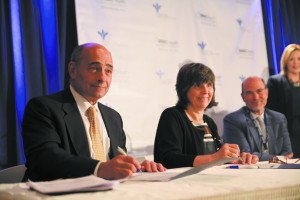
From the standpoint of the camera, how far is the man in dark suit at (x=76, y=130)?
5.46ft

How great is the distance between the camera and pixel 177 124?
107 inches

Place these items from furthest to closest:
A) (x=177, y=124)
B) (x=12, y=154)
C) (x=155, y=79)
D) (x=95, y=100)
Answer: (x=155, y=79) < (x=12, y=154) < (x=177, y=124) < (x=95, y=100)

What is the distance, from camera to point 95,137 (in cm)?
215

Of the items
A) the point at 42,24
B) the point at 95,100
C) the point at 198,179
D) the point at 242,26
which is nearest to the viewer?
the point at 198,179

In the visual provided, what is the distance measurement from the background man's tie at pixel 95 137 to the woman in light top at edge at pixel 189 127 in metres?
0.52

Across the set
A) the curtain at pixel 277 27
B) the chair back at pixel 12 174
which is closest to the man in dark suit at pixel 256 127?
the curtain at pixel 277 27

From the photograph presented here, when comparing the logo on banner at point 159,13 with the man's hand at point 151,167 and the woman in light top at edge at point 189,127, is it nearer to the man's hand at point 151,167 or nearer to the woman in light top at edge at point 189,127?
the woman in light top at edge at point 189,127

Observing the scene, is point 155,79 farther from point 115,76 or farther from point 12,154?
point 12,154

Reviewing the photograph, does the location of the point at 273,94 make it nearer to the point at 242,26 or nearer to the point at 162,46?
the point at 242,26

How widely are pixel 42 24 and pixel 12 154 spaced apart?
45.3 inches

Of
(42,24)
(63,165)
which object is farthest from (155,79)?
(63,165)

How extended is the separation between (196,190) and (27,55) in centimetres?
269

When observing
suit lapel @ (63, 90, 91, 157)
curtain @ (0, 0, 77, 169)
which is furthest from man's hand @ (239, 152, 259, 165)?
curtain @ (0, 0, 77, 169)

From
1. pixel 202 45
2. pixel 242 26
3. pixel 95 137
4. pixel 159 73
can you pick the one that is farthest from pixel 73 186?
pixel 242 26
